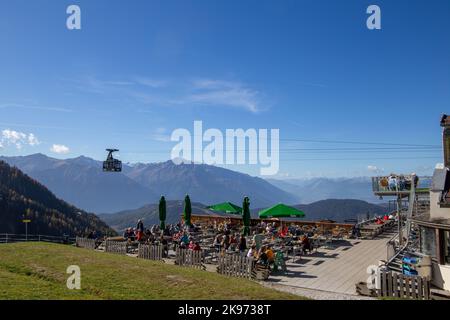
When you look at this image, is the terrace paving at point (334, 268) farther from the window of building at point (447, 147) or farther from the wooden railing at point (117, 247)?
the wooden railing at point (117, 247)

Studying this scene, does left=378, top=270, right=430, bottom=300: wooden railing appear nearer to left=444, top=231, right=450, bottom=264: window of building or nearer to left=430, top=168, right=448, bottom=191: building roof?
left=444, top=231, right=450, bottom=264: window of building

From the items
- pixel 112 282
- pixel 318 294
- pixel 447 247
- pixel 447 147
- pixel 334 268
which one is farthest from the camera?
pixel 334 268

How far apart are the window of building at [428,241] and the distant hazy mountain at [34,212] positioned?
132 meters

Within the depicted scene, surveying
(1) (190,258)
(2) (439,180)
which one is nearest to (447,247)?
(2) (439,180)

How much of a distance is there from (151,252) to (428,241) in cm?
1291

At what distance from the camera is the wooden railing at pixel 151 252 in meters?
19.3

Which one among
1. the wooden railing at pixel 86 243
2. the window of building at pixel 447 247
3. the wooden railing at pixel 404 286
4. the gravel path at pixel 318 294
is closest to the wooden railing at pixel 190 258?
the gravel path at pixel 318 294

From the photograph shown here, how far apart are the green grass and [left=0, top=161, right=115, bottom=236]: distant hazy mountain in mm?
126705

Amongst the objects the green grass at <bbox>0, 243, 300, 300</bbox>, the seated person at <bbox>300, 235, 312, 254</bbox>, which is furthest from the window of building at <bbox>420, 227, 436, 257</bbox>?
the green grass at <bbox>0, 243, 300, 300</bbox>

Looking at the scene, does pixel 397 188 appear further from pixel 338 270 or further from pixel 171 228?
pixel 171 228

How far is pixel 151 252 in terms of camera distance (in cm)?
1969

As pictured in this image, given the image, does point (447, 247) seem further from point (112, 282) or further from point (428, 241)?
point (112, 282)

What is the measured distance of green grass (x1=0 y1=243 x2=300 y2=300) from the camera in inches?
408
